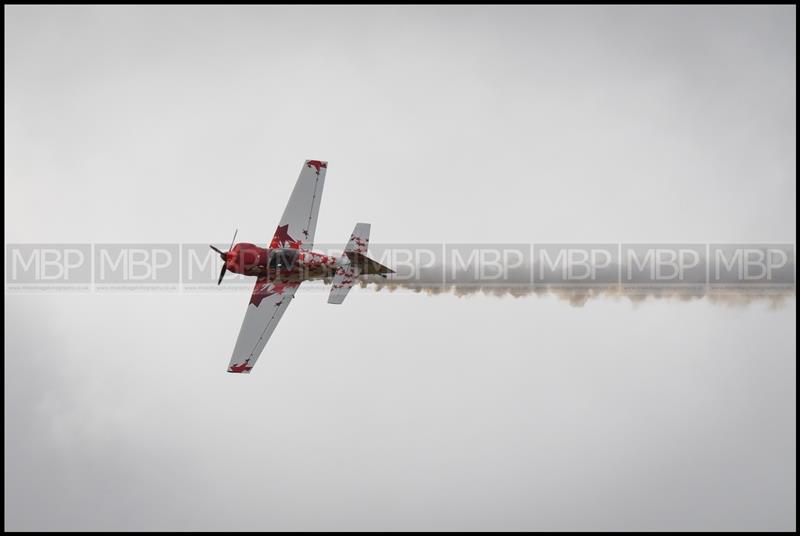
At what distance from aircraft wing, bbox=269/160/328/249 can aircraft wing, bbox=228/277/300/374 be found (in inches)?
88.6

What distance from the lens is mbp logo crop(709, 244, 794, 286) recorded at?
39.3m

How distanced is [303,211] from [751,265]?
88.0ft

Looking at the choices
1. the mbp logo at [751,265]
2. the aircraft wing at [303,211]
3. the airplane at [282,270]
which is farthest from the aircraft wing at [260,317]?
the mbp logo at [751,265]

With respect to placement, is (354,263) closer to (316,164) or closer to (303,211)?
(303,211)

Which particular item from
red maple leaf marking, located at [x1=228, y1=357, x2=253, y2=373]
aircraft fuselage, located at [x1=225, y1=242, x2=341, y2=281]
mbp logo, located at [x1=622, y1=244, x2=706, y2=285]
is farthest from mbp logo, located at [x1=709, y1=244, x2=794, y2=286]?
red maple leaf marking, located at [x1=228, y1=357, x2=253, y2=373]

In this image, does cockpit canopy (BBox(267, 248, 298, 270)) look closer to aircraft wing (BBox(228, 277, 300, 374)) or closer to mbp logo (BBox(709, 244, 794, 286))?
aircraft wing (BBox(228, 277, 300, 374))

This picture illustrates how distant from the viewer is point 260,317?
34656 mm

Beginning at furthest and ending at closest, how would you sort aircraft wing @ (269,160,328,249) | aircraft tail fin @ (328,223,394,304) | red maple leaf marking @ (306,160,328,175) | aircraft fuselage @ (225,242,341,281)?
red maple leaf marking @ (306,160,328,175) < aircraft wing @ (269,160,328,249) < aircraft tail fin @ (328,223,394,304) < aircraft fuselage @ (225,242,341,281)

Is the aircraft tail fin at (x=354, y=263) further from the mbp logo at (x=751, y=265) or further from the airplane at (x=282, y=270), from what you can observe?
the mbp logo at (x=751, y=265)

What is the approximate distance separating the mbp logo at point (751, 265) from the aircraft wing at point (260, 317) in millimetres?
25212

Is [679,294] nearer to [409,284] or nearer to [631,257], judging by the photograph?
[631,257]

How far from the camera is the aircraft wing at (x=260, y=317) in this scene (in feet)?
111

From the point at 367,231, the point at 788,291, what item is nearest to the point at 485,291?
the point at 367,231

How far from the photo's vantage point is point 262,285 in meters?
35.1
